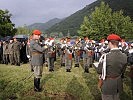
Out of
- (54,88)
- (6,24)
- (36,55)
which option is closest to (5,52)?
(54,88)

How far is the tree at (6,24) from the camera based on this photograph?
87812 millimetres

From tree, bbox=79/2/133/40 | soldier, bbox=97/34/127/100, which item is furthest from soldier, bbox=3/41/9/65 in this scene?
tree, bbox=79/2/133/40

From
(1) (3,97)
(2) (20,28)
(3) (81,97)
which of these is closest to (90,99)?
(3) (81,97)

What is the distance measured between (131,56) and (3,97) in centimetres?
505

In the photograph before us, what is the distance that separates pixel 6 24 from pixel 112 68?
82.7 meters

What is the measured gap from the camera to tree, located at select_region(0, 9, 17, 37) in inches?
3457

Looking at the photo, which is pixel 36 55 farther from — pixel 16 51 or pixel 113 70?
pixel 16 51

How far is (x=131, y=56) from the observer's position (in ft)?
39.4

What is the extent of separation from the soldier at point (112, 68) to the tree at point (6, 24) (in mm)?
80040

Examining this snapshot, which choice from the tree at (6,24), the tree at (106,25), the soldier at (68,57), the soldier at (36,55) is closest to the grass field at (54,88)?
the soldier at (36,55)

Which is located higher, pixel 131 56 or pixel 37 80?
pixel 131 56

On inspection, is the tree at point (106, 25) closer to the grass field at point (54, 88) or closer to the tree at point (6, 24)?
the tree at point (6, 24)

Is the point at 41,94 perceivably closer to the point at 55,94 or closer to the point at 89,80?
the point at 55,94

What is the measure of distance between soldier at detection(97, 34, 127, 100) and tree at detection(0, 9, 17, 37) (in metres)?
80.0
